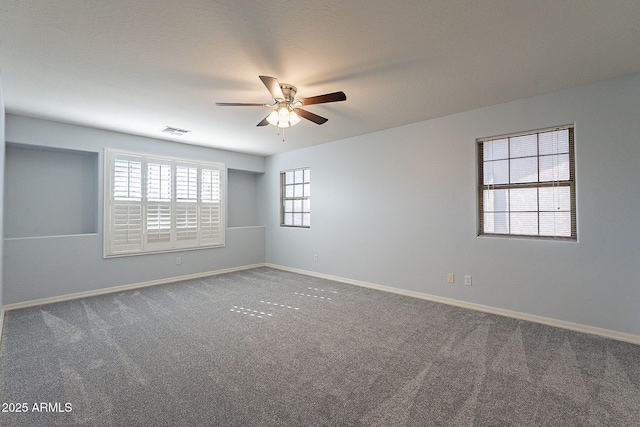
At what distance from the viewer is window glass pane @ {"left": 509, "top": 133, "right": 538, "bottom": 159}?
338 centimetres

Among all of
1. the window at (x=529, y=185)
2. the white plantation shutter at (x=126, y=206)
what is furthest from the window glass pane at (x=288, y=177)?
the window at (x=529, y=185)

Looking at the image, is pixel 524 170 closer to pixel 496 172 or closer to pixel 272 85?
pixel 496 172

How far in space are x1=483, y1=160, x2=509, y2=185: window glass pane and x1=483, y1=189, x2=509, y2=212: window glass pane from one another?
0.42ft

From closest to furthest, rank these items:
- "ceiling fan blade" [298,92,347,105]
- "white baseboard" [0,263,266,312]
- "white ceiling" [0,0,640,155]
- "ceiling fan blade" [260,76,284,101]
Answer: "white ceiling" [0,0,640,155] < "ceiling fan blade" [260,76,284,101] < "ceiling fan blade" [298,92,347,105] < "white baseboard" [0,263,266,312]

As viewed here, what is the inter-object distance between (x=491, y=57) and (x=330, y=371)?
302 centimetres

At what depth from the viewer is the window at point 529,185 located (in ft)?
10.4

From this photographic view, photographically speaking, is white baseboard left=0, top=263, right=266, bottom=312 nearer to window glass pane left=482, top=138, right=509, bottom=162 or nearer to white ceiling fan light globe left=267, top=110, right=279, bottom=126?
white ceiling fan light globe left=267, top=110, right=279, bottom=126

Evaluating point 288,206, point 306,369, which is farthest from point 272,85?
point 288,206

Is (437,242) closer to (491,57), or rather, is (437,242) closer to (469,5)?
(491,57)

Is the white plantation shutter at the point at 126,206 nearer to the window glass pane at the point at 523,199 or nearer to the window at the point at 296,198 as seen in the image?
the window at the point at 296,198

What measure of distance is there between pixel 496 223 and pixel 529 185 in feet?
1.94

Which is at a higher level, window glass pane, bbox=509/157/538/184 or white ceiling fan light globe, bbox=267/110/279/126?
white ceiling fan light globe, bbox=267/110/279/126

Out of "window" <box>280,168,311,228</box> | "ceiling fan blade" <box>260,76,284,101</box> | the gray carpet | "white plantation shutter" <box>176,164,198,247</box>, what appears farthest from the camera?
"window" <box>280,168,311,228</box>

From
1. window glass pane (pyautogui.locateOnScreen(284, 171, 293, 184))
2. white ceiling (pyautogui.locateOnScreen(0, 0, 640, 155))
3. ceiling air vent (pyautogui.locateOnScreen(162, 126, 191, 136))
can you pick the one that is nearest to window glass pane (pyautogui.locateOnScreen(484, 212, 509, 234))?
white ceiling (pyautogui.locateOnScreen(0, 0, 640, 155))
